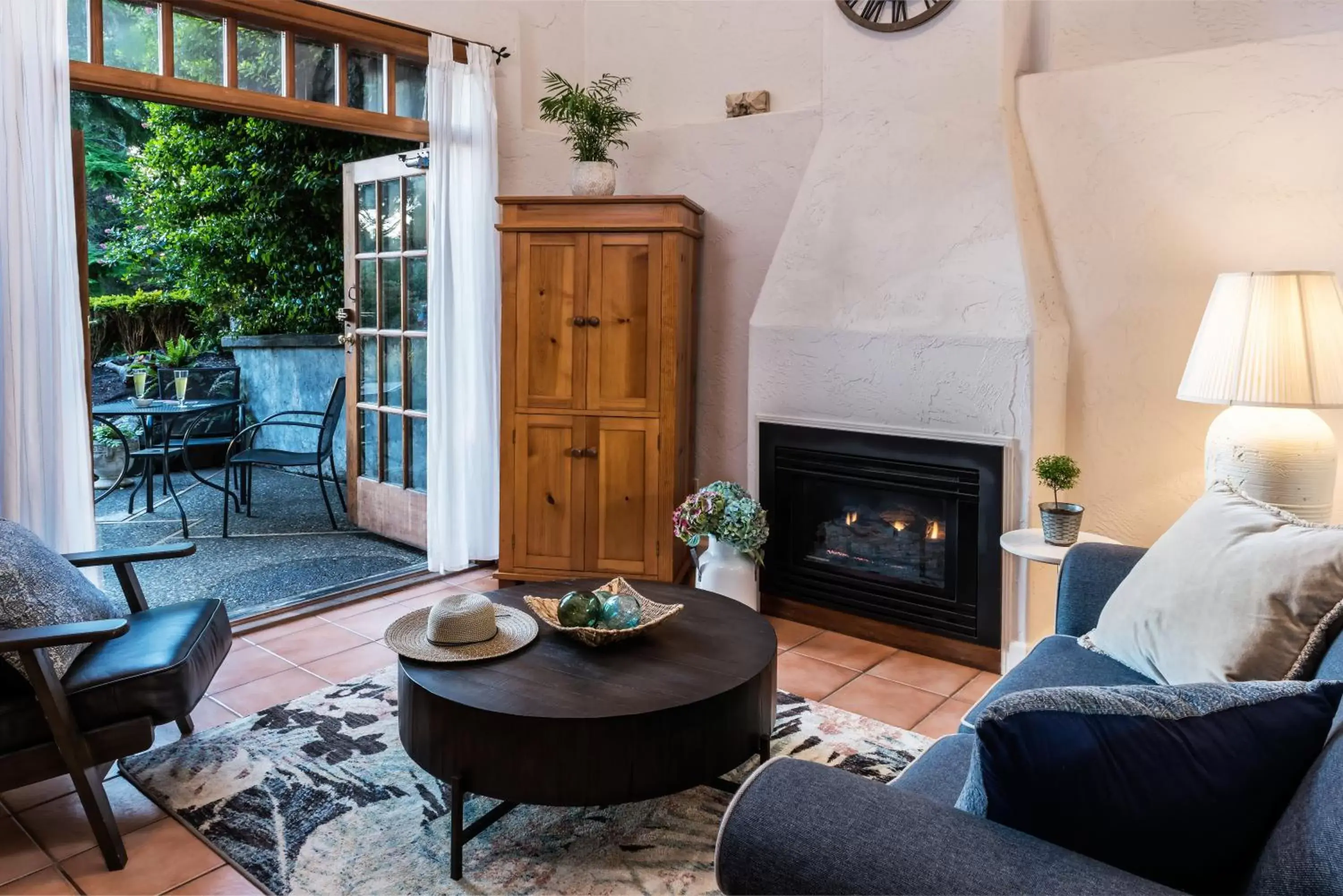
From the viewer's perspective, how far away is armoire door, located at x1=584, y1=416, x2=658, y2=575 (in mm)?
3748

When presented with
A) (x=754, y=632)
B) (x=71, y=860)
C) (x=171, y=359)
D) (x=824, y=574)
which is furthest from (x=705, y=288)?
(x=171, y=359)

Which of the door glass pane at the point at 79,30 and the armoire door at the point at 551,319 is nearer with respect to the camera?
the door glass pane at the point at 79,30

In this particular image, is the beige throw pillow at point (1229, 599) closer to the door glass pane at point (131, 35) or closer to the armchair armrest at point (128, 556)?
the armchair armrest at point (128, 556)

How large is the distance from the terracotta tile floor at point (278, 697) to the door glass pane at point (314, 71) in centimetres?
210

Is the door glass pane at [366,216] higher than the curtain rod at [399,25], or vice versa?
the curtain rod at [399,25]

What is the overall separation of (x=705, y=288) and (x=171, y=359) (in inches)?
187

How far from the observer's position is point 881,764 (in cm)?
246

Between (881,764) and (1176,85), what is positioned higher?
(1176,85)

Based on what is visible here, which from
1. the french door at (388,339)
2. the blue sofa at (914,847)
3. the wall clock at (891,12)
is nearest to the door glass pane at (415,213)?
the french door at (388,339)

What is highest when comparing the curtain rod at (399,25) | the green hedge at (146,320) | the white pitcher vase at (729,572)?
the curtain rod at (399,25)

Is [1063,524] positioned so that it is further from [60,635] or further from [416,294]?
[416,294]

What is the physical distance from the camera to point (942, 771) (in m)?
1.53

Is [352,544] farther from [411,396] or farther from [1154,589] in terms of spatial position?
[1154,589]

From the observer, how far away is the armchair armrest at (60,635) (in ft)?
6.22
